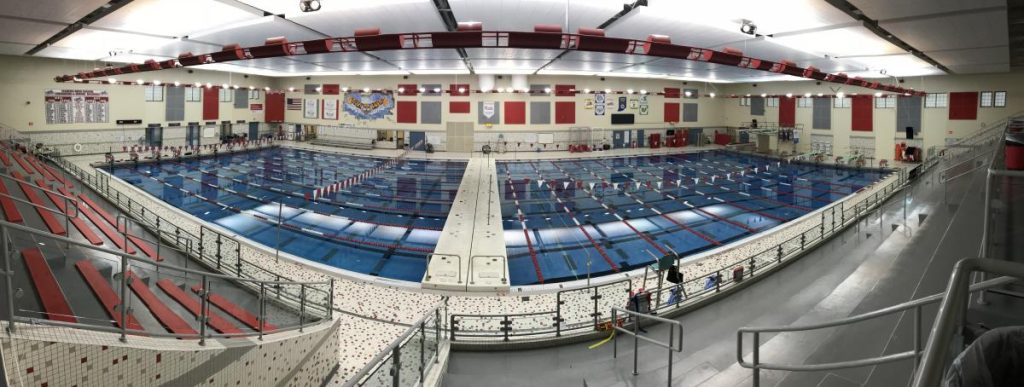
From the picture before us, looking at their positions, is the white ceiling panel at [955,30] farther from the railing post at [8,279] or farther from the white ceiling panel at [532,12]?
the railing post at [8,279]

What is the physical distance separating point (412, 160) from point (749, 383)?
26.6 meters

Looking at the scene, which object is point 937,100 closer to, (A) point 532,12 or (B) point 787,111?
(B) point 787,111

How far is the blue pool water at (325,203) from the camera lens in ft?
42.3

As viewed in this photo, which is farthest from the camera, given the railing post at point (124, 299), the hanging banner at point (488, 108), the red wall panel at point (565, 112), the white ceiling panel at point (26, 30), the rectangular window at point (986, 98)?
the red wall panel at point (565, 112)

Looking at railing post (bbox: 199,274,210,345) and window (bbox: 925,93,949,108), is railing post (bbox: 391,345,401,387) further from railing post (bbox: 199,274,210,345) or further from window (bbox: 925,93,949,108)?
window (bbox: 925,93,949,108)

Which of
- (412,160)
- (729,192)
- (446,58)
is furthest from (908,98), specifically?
(412,160)

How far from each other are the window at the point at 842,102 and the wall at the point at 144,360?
35801mm

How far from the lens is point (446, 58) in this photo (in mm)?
21766

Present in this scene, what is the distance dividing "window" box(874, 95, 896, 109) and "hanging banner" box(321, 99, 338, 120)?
3546 cm

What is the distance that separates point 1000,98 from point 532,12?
26.9 m

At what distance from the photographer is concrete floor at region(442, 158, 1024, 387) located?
443cm

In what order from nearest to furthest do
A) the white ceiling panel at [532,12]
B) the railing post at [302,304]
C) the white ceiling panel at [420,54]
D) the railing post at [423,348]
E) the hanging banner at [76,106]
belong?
1. the railing post at [423,348]
2. the railing post at [302,304]
3. the white ceiling panel at [532,12]
4. the white ceiling panel at [420,54]
5. the hanging banner at [76,106]

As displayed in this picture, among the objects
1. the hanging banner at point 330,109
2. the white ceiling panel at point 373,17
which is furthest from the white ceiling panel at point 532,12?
the hanging banner at point 330,109

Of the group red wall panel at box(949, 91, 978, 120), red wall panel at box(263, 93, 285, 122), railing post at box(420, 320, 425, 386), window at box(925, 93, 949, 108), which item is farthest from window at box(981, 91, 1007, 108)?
red wall panel at box(263, 93, 285, 122)
